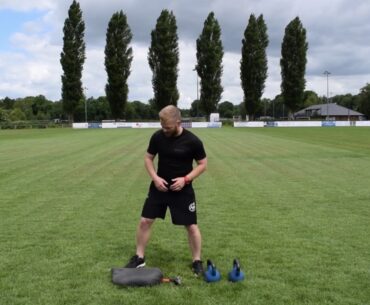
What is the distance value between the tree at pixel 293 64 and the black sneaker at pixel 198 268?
89947 millimetres

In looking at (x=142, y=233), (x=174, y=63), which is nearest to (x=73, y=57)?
(x=174, y=63)

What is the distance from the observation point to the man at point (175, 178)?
5812 mm

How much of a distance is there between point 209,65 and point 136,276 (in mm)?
88610

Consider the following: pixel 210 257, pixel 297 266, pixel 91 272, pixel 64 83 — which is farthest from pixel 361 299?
pixel 64 83

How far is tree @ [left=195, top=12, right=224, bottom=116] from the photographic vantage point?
91.9 metres

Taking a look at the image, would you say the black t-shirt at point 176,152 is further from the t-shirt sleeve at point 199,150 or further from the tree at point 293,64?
the tree at point 293,64

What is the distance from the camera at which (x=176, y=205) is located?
19.6 ft

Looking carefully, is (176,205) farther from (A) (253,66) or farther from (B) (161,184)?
(A) (253,66)

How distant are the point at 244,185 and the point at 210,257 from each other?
7043 millimetres

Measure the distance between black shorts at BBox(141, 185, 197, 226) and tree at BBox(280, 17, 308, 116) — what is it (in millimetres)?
89855

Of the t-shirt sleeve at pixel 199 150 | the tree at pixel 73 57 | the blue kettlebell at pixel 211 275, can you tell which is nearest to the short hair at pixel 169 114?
the t-shirt sleeve at pixel 199 150

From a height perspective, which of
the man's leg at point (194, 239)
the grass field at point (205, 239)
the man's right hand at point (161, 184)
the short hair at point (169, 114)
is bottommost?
the grass field at point (205, 239)

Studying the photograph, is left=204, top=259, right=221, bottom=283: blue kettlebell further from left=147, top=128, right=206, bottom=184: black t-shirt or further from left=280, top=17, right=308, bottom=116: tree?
left=280, top=17, right=308, bottom=116: tree

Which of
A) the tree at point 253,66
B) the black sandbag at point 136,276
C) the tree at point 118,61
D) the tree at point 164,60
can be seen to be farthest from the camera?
the tree at point 253,66
